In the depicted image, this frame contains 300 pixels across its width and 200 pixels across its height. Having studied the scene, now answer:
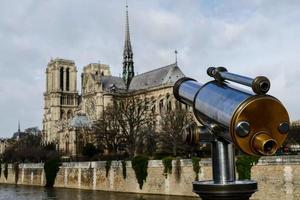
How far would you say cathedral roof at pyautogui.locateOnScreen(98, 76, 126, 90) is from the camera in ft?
316

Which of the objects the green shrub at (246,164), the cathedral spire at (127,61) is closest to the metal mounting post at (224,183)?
the green shrub at (246,164)

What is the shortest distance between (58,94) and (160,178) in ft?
277

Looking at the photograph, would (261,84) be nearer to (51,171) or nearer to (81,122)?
(51,171)

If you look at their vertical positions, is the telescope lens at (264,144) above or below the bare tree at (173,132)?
below

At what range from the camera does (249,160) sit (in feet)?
96.6

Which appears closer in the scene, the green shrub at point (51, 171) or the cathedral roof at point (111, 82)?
the green shrub at point (51, 171)

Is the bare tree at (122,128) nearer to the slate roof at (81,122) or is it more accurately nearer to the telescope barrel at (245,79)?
the slate roof at (81,122)

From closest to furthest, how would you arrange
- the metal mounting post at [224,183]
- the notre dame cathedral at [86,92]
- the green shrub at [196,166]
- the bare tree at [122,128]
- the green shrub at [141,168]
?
1. the metal mounting post at [224,183]
2. the green shrub at [196,166]
3. the green shrub at [141,168]
4. the bare tree at [122,128]
5. the notre dame cathedral at [86,92]

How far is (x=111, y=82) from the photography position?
325ft

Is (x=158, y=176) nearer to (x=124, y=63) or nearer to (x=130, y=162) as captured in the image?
(x=130, y=162)

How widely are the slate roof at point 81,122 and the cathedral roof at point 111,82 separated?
7.78m

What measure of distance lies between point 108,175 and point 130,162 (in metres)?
4.14

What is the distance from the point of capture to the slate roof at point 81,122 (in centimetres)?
9235

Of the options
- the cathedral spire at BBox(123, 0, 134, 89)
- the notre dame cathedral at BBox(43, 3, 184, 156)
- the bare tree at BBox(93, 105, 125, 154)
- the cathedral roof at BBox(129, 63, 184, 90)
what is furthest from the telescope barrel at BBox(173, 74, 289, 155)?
the cathedral spire at BBox(123, 0, 134, 89)
